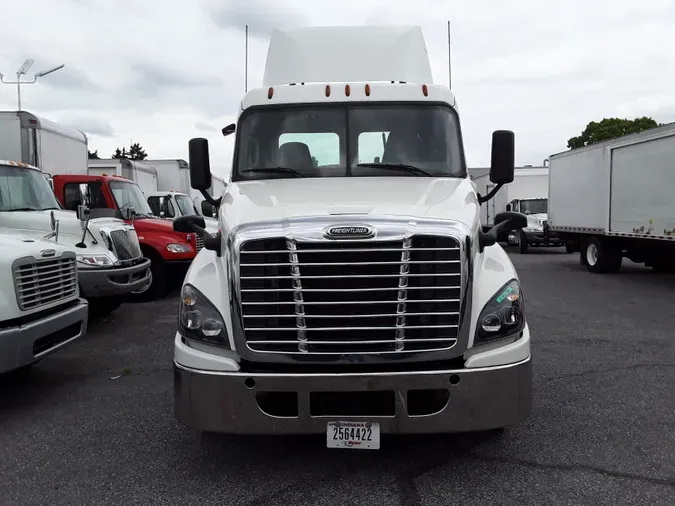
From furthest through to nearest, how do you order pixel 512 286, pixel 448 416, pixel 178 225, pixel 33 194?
pixel 33 194, pixel 178 225, pixel 512 286, pixel 448 416

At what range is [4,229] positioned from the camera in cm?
689

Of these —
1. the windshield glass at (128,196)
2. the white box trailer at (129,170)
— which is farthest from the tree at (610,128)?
the windshield glass at (128,196)

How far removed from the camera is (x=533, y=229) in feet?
71.7

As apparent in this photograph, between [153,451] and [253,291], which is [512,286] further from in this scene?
[153,451]

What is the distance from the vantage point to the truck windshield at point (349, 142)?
16.0 feet

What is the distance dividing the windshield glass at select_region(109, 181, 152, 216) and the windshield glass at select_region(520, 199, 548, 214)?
16.1m

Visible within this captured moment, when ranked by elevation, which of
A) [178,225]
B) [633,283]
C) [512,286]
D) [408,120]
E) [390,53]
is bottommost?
[633,283]

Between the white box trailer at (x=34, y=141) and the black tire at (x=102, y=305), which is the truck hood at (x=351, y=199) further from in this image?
the white box trailer at (x=34, y=141)

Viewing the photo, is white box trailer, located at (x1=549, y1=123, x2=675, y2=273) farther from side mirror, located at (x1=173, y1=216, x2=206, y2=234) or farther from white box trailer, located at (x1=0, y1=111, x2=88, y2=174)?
white box trailer, located at (x1=0, y1=111, x2=88, y2=174)

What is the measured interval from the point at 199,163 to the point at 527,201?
67.3 feet

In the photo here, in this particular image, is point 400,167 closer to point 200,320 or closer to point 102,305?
point 200,320

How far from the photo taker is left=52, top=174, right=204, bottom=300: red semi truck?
34.0 ft

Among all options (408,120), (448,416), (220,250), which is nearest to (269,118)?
(408,120)

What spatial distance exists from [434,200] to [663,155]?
1037 centimetres
